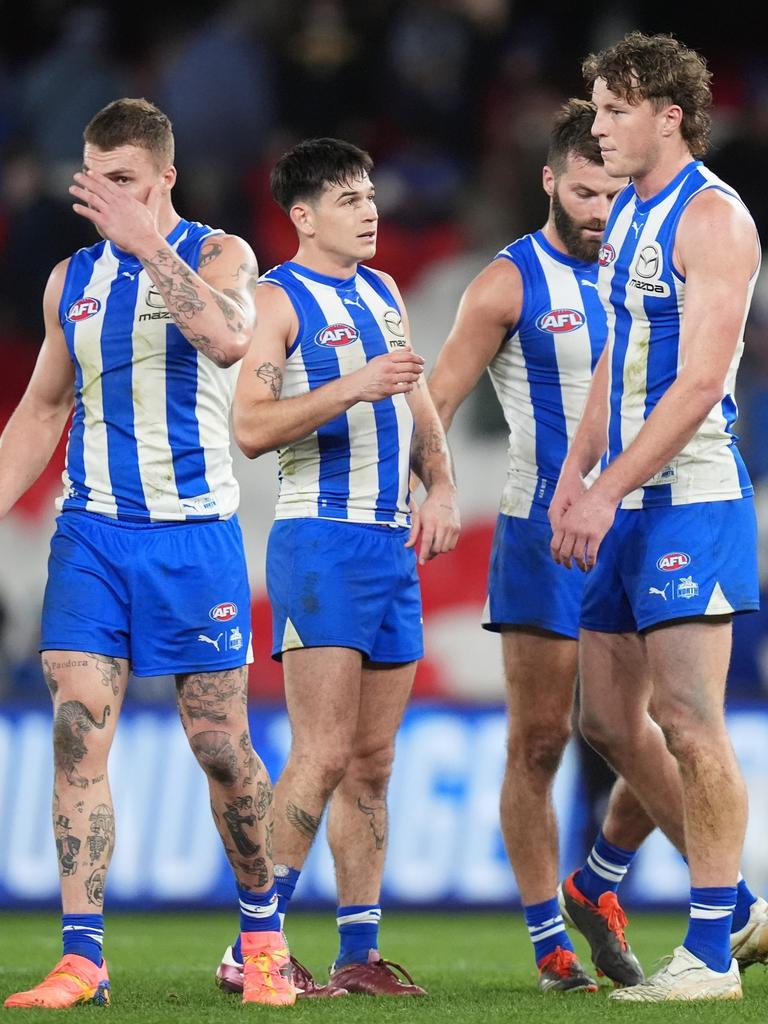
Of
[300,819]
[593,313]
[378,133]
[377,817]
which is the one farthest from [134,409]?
[378,133]

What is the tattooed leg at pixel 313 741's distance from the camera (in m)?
5.04

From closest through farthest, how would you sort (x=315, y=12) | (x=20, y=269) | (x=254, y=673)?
(x=254, y=673)
(x=20, y=269)
(x=315, y=12)

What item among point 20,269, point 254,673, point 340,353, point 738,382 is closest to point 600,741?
point 340,353

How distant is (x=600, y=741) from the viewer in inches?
203

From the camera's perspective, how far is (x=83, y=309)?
484 centimetres

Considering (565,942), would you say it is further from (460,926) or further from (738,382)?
(738,382)

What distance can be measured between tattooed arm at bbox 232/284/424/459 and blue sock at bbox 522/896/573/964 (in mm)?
1662

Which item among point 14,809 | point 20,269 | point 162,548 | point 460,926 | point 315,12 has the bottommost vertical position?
point 460,926

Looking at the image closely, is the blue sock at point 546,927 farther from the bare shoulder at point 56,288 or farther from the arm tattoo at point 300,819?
the bare shoulder at point 56,288

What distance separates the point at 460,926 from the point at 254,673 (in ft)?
7.55

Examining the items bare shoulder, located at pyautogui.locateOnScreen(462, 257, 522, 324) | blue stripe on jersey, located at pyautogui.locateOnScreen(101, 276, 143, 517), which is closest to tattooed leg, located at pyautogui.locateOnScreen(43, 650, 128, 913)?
blue stripe on jersey, located at pyautogui.locateOnScreen(101, 276, 143, 517)

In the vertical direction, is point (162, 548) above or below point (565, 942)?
above

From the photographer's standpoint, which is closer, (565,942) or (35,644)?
(565,942)

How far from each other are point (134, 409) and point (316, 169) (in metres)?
1.10
